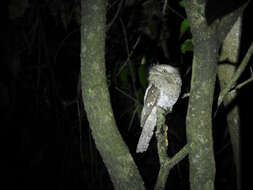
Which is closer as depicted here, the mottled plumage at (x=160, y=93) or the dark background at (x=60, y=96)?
the dark background at (x=60, y=96)

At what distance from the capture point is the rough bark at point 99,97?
47.3 inches

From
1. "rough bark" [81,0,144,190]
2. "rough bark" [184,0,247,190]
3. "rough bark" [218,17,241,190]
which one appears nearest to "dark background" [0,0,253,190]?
"rough bark" [218,17,241,190]

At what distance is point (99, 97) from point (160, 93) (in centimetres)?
137

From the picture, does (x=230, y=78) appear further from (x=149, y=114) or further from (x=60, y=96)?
(x=60, y=96)

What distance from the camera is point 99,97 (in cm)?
122

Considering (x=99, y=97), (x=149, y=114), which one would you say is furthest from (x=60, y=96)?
(x=99, y=97)

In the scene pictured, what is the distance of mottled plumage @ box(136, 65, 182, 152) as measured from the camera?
2449mm

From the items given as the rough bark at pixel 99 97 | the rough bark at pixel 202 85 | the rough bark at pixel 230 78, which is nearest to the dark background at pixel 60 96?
the rough bark at pixel 230 78

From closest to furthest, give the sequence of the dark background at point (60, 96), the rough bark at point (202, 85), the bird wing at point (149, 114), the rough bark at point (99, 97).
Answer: the rough bark at point (202, 85) < the rough bark at point (99, 97) < the dark background at point (60, 96) < the bird wing at point (149, 114)

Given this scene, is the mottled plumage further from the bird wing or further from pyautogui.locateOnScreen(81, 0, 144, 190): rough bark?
pyautogui.locateOnScreen(81, 0, 144, 190): rough bark

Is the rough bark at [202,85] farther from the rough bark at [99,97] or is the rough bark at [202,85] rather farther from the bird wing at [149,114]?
the bird wing at [149,114]

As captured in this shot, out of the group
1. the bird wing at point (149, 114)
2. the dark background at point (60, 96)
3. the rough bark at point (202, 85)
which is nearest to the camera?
the rough bark at point (202, 85)

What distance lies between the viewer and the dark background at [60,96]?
72.0 inches

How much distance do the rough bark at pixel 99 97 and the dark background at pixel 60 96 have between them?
1.49 ft
